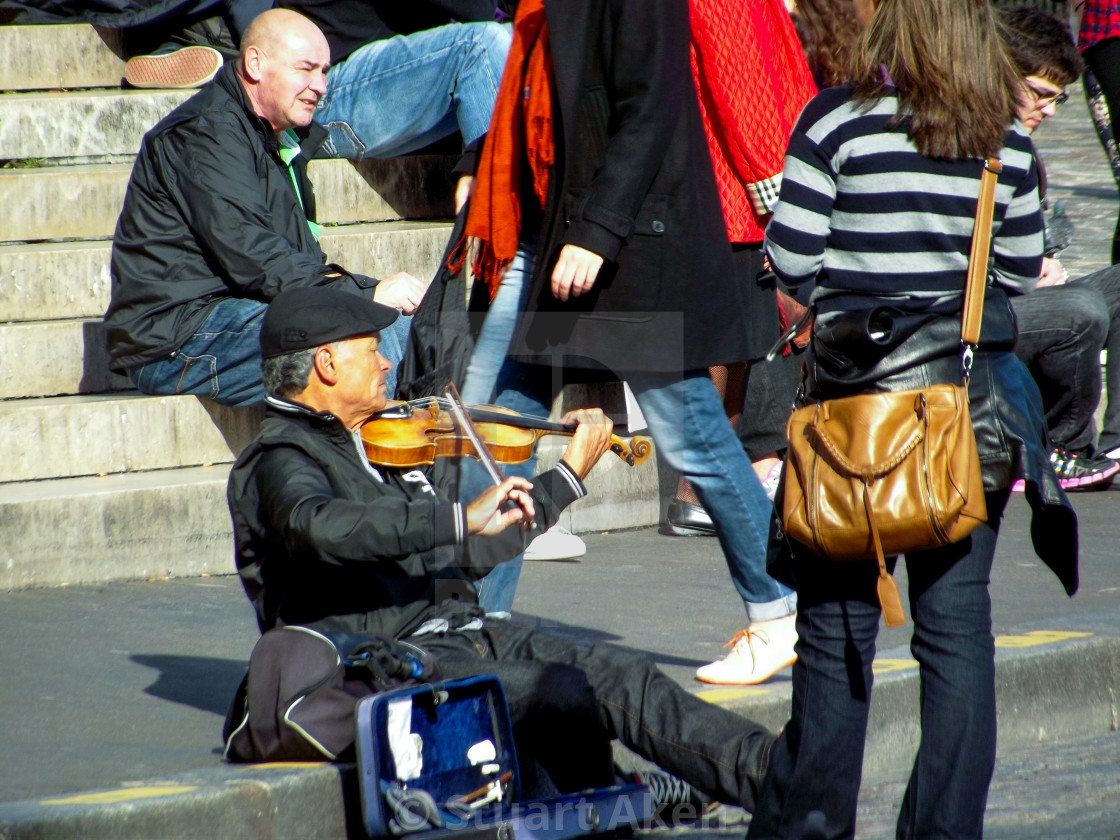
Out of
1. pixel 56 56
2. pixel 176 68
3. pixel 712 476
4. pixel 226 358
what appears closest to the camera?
pixel 712 476

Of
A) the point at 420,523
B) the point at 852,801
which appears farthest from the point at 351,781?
the point at 852,801

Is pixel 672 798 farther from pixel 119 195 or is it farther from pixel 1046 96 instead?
pixel 119 195

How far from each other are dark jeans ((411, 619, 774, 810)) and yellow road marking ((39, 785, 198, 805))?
0.61m

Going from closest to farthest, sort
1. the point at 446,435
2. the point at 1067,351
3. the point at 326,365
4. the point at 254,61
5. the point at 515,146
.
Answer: the point at 326,365 → the point at 446,435 → the point at 515,146 → the point at 254,61 → the point at 1067,351

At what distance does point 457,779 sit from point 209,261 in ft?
9.42

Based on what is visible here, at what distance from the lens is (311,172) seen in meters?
6.70

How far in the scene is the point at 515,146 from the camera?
12.6ft

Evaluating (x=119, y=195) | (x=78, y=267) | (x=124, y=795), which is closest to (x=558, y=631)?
(x=124, y=795)

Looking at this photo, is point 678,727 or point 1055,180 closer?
point 678,727

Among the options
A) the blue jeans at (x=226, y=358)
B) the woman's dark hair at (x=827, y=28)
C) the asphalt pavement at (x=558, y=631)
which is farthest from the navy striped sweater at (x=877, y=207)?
the blue jeans at (x=226, y=358)

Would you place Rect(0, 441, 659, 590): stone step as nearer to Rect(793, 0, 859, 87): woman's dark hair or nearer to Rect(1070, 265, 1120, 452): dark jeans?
Rect(793, 0, 859, 87): woman's dark hair

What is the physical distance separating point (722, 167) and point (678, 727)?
1.56 meters

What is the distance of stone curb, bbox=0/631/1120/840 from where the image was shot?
279 cm

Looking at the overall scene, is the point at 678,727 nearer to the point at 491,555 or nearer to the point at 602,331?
the point at 491,555
